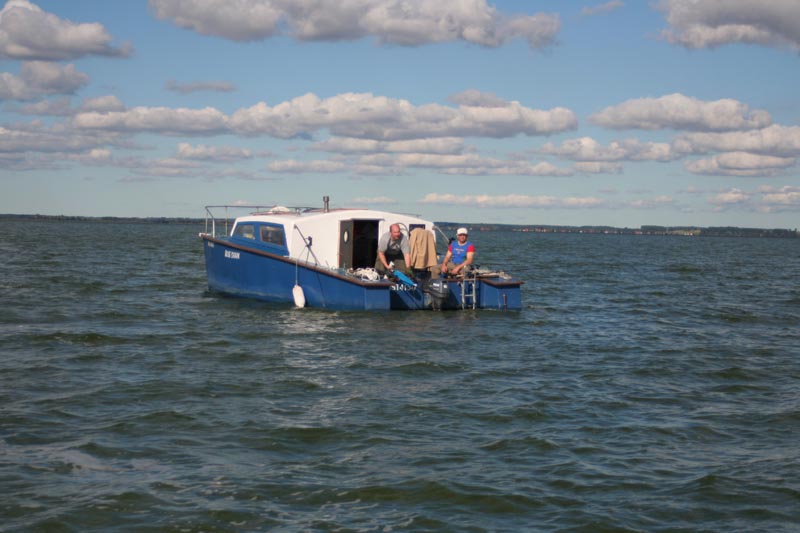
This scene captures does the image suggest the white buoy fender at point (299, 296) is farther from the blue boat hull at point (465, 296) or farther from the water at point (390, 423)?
the blue boat hull at point (465, 296)

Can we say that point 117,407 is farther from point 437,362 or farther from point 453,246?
point 453,246

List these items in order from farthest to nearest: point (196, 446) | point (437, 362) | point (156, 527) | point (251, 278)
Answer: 1. point (251, 278)
2. point (437, 362)
3. point (196, 446)
4. point (156, 527)

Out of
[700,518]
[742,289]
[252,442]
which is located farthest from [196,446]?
[742,289]

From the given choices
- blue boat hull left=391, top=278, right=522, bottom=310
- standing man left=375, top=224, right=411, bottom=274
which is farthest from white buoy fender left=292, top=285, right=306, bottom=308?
blue boat hull left=391, top=278, right=522, bottom=310

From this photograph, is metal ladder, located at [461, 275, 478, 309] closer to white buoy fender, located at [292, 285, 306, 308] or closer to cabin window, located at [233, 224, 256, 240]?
white buoy fender, located at [292, 285, 306, 308]

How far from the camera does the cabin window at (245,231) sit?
77.5 ft

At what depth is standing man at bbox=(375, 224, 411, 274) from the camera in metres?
21.4

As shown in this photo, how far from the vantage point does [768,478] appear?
8977mm

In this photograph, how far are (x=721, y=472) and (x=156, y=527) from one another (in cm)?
582

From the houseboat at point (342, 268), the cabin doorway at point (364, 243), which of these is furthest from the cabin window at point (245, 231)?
the cabin doorway at point (364, 243)

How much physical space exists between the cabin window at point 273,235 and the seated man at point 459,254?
4312mm

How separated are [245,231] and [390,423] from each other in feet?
46.0

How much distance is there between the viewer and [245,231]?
78.3 feet

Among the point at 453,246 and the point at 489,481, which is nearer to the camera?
the point at 489,481
